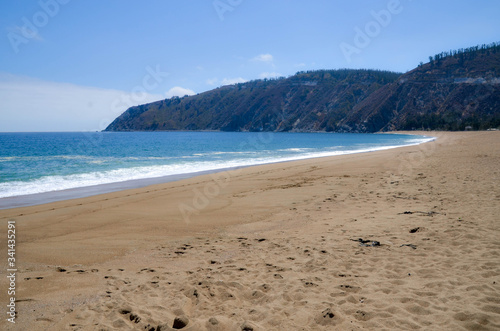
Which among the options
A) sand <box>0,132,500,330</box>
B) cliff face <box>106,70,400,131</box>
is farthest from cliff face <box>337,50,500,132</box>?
sand <box>0,132,500,330</box>

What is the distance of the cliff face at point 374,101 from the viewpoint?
356ft

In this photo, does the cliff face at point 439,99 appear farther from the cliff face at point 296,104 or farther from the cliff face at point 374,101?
the cliff face at point 296,104

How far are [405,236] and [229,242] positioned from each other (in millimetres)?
3396

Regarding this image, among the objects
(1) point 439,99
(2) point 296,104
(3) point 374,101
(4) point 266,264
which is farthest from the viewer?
(2) point 296,104

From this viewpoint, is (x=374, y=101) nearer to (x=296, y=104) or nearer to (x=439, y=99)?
(x=439, y=99)

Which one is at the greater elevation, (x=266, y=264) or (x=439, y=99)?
(x=439, y=99)

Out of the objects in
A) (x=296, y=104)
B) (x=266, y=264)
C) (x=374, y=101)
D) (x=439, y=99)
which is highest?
(x=296, y=104)

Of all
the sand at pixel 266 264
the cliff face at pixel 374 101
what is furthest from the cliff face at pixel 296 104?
the sand at pixel 266 264

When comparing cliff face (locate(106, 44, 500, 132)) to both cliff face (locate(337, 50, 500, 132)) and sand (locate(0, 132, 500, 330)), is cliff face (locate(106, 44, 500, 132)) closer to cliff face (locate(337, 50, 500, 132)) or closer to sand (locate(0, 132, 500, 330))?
cliff face (locate(337, 50, 500, 132))

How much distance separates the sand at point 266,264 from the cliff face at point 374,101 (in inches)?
4050

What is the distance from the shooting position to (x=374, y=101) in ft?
458

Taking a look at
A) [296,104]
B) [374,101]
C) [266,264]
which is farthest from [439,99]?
[266,264]

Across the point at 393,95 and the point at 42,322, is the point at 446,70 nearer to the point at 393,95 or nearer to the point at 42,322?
the point at 393,95

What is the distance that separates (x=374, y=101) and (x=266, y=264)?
151072 mm
